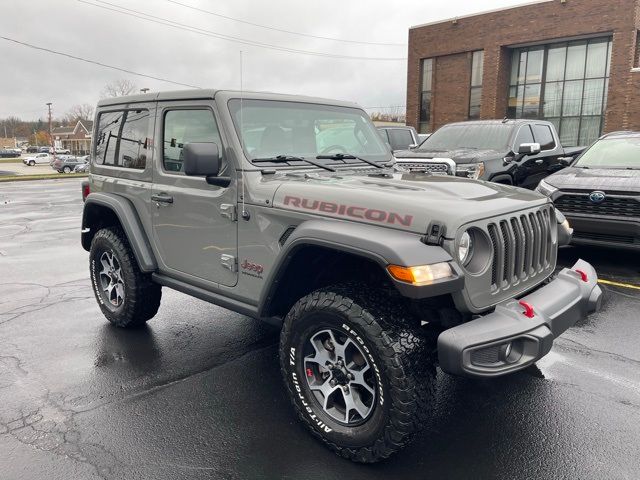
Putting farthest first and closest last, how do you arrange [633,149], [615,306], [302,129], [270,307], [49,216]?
[49,216] → [633,149] → [615,306] → [302,129] → [270,307]

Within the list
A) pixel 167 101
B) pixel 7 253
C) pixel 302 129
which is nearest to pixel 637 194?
pixel 302 129

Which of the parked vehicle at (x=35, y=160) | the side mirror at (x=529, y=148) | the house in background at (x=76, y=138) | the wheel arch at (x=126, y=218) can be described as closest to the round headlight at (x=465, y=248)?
the wheel arch at (x=126, y=218)

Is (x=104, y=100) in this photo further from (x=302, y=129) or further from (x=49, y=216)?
(x=49, y=216)

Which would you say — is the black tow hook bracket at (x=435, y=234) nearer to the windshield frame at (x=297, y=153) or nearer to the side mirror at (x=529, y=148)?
the windshield frame at (x=297, y=153)

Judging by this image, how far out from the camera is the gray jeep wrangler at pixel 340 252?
2.54 metres

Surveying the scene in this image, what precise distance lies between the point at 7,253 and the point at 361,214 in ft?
25.1

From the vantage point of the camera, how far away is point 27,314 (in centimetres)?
532

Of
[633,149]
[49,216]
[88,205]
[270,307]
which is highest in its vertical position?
[633,149]

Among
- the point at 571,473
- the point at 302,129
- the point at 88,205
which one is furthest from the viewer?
the point at 88,205

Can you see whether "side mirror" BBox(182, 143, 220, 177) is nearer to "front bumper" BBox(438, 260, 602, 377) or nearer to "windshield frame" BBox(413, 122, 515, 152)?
"front bumper" BBox(438, 260, 602, 377)

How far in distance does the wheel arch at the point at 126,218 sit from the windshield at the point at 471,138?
19.4 feet

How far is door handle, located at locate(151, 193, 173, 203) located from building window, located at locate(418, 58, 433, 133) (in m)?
26.9

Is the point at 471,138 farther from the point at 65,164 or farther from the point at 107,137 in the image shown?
the point at 65,164

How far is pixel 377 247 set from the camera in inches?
99.7
